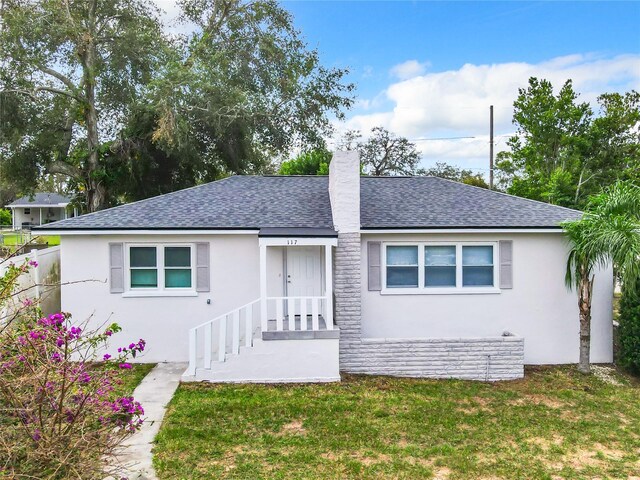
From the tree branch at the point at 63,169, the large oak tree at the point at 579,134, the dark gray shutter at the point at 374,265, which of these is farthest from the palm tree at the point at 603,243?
the tree branch at the point at 63,169

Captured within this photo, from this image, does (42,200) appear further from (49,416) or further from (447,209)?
(49,416)

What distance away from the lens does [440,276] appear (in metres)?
10.5

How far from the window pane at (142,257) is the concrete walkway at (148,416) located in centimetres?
238

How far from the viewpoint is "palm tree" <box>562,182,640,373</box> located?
870cm

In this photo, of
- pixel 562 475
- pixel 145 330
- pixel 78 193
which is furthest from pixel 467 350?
pixel 78 193

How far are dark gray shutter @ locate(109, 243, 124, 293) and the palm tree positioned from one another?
33.5 ft

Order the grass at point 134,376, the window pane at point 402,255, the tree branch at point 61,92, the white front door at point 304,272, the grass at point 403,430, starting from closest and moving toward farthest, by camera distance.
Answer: the grass at point 403,430 → the grass at point 134,376 → the window pane at point 402,255 → the white front door at point 304,272 → the tree branch at point 61,92

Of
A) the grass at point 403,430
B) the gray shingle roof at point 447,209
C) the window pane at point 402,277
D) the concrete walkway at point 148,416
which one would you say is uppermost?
the gray shingle roof at point 447,209

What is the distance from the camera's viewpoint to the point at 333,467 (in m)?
5.68

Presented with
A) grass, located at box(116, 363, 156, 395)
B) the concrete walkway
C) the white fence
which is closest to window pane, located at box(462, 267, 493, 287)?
the concrete walkway

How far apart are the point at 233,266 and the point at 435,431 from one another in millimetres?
5860

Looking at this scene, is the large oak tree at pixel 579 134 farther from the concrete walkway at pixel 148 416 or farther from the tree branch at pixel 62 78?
the tree branch at pixel 62 78

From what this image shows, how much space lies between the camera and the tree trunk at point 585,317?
9539 millimetres

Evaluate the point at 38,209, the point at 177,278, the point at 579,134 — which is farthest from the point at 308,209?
the point at 38,209
